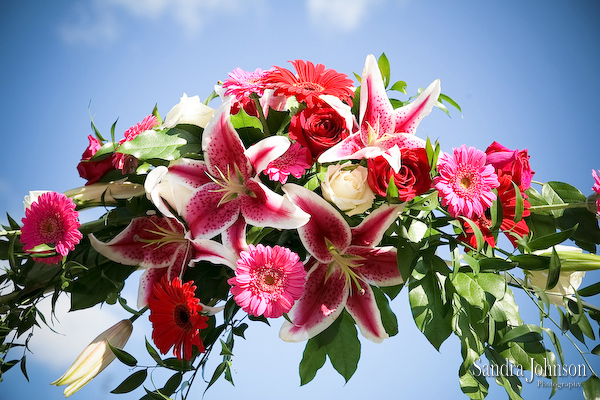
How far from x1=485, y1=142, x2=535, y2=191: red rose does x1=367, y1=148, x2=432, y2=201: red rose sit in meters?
0.10

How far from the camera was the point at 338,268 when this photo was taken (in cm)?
58

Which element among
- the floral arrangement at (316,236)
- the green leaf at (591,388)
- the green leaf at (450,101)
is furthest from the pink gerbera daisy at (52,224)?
the green leaf at (591,388)

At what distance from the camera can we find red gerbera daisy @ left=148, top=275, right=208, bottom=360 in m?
0.53

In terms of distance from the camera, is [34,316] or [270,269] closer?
[270,269]

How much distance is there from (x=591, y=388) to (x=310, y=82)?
0.44 metres

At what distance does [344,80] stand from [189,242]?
251 mm

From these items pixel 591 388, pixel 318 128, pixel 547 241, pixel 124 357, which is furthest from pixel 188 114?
pixel 591 388

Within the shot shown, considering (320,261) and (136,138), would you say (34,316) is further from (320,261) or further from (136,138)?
(320,261)

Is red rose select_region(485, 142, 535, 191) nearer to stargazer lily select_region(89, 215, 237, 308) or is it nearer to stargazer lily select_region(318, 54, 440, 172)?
stargazer lily select_region(318, 54, 440, 172)

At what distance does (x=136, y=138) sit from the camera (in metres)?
0.58

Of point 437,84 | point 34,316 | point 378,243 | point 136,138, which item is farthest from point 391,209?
point 34,316

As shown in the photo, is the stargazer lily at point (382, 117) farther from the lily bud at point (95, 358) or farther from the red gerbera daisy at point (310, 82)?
the lily bud at point (95, 358)

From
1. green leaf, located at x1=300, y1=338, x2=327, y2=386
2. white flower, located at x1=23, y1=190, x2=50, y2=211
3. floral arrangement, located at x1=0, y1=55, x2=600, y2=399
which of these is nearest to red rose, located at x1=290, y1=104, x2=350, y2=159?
floral arrangement, located at x1=0, y1=55, x2=600, y2=399

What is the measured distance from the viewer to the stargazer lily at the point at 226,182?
1.73 feet
